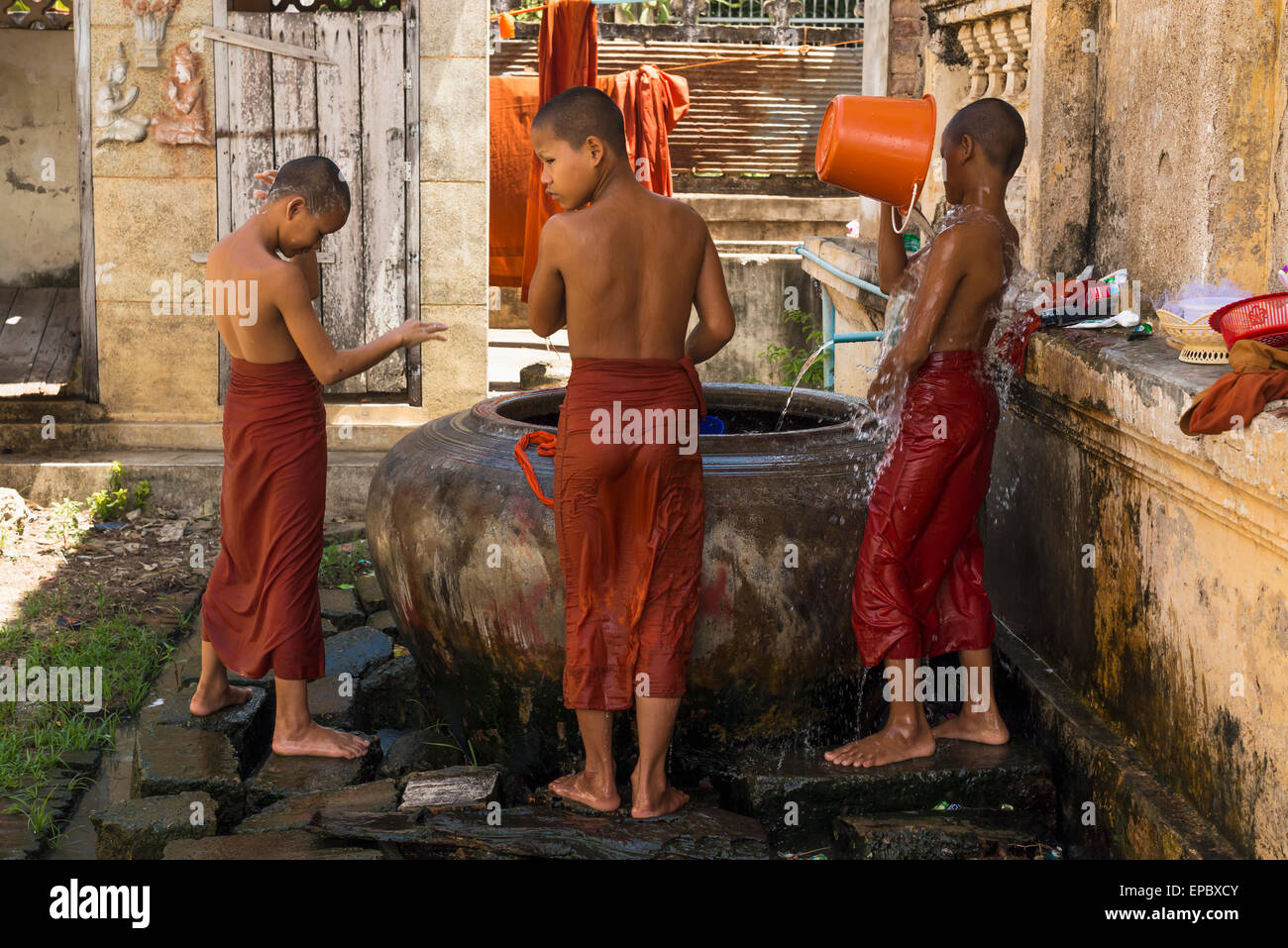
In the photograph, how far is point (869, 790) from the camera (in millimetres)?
4117

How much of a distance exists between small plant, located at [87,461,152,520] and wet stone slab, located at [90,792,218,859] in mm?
4090

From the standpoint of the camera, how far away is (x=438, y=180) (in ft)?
26.4

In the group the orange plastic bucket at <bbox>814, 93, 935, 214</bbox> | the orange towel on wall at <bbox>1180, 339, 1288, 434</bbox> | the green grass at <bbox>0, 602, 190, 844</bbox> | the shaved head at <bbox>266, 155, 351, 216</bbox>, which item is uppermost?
the orange plastic bucket at <bbox>814, 93, 935, 214</bbox>

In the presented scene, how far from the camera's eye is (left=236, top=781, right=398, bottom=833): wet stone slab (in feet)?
13.1

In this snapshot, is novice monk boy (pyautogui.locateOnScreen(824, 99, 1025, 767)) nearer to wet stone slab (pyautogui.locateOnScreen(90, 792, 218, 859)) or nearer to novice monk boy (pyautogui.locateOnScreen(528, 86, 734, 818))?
novice monk boy (pyautogui.locateOnScreen(528, 86, 734, 818))

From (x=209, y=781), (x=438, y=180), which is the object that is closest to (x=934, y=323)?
(x=209, y=781)

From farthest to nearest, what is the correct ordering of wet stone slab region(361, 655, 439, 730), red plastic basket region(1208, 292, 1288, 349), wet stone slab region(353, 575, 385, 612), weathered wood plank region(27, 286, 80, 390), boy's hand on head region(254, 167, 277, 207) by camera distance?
weathered wood plank region(27, 286, 80, 390) → wet stone slab region(353, 575, 385, 612) → wet stone slab region(361, 655, 439, 730) → boy's hand on head region(254, 167, 277, 207) → red plastic basket region(1208, 292, 1288, 349)

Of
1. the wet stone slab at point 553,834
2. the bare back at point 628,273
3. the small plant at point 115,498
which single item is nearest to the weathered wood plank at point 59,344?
the small plant at point 115,498

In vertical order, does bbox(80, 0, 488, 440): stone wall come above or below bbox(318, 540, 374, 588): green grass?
above

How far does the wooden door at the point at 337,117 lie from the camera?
791 centimetres

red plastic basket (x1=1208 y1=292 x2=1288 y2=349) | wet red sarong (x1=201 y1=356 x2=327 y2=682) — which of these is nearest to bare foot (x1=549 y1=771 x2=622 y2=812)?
wet red sarong (x1=201 y1=356 x2=327 y2=682)

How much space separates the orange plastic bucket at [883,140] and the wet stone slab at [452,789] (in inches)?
85.1

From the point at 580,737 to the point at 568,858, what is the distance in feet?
1.79

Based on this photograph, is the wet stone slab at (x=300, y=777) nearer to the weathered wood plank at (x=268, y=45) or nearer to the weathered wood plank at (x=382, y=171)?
the weathered wood plank at (x=382, y=171)
